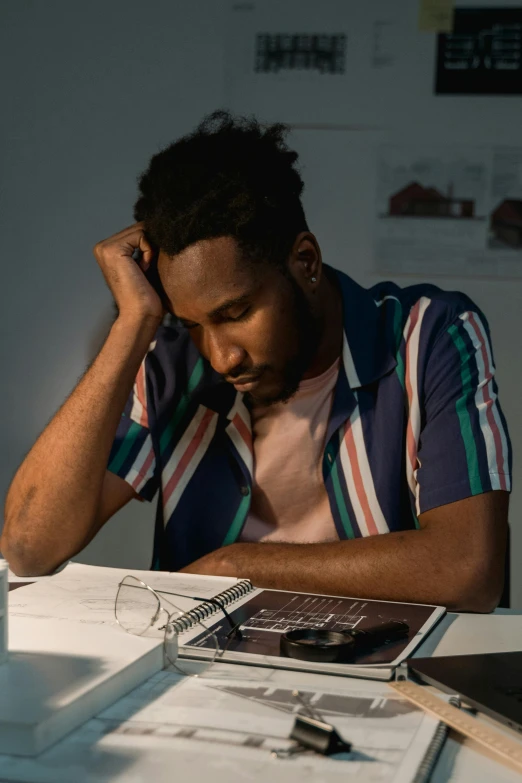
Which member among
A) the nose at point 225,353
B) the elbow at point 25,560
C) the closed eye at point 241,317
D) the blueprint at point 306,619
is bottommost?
the elbow at point 25,560

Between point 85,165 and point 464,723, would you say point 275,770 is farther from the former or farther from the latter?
point 85,165

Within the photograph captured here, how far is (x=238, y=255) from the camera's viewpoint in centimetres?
131

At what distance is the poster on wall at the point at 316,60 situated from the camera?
2305 millimetres

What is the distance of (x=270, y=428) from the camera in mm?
1510

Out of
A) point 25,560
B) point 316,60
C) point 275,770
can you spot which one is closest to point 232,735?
point 275,770

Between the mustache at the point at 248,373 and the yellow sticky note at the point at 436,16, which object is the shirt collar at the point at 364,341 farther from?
the yellow sticky note at the point at 436,16

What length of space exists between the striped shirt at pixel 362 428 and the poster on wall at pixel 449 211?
2.55 ft

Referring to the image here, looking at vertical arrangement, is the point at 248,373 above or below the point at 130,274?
below

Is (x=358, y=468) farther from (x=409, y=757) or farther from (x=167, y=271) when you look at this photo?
(x=409, y=757)

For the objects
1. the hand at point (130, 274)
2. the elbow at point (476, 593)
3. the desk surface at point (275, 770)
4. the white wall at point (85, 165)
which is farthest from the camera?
the white wall at point (85, 165)

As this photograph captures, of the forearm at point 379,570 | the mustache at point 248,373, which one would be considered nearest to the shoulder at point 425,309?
the mustache at point 248,373

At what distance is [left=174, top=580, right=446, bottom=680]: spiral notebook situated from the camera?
804mm

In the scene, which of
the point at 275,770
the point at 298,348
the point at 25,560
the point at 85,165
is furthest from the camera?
the point at 85,165

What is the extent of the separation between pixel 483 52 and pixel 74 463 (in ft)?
5.20
